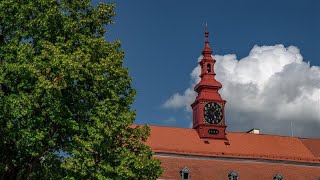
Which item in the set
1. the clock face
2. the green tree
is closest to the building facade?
the clock face

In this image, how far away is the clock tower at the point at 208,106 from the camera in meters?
74.8

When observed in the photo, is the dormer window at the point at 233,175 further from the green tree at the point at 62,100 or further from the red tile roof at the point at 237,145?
the green tree at the point at 62,100

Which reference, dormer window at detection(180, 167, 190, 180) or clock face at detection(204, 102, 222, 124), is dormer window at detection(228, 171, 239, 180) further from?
clock face at detection(204, 102, 222, 124)

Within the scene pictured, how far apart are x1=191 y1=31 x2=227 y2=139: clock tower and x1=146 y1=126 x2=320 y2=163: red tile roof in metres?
1.20

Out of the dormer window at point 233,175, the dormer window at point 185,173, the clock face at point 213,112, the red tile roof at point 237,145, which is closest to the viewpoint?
the dormer window at point 185,173

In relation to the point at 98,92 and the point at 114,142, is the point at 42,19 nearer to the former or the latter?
the point at 98,92

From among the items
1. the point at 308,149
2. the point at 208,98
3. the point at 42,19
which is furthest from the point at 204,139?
the point at 42,19

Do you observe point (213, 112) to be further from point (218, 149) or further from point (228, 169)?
point (228, 169)

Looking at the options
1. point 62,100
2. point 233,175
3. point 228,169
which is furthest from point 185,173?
point 62,100

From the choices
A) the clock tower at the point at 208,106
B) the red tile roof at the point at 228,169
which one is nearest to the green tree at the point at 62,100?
the red tile roof at the point at 228,169

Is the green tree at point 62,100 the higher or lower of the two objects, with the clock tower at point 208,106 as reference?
lower

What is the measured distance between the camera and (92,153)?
110 ft

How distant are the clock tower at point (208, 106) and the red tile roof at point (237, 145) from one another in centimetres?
120

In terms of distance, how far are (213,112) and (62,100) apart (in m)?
44.8
